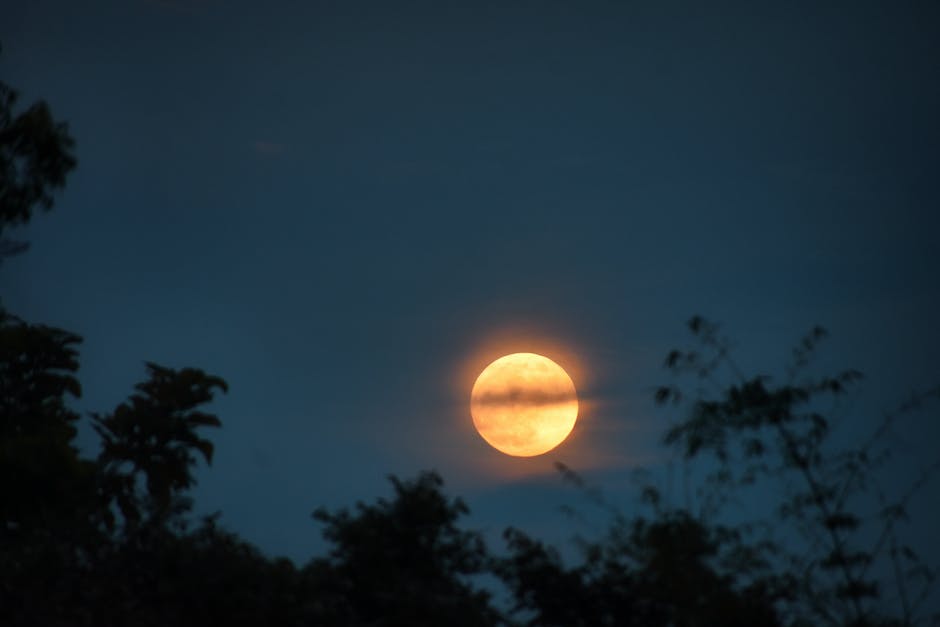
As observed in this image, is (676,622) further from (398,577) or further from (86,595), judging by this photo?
(86,595)

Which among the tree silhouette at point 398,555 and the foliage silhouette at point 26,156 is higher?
the foliage silhouette at point 26,156

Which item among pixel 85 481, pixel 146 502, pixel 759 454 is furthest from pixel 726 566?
pixel 85 481

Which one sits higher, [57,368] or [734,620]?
[57,368]

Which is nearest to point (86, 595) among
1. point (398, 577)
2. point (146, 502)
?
point (146, 502)

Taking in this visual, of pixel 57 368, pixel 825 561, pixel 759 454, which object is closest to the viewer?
pixel 825 561

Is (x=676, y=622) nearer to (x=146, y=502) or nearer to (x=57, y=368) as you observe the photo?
(x=146, y=502)

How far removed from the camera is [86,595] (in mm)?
12156

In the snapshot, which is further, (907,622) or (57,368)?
(57,368)

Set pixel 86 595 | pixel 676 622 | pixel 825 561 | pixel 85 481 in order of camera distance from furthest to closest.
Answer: pixel 85 481 → pixel 825 561 → pixel 676 622 → pixel 86 595

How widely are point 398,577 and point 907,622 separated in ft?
24.2

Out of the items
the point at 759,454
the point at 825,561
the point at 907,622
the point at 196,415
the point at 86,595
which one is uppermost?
the point at 196,415

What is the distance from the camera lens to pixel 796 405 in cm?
1612

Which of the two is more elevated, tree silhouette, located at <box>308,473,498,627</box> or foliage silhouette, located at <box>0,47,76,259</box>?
foliage silhouette, located at <box>0,47,76,259</box>

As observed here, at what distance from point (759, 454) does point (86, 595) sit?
10610mm
